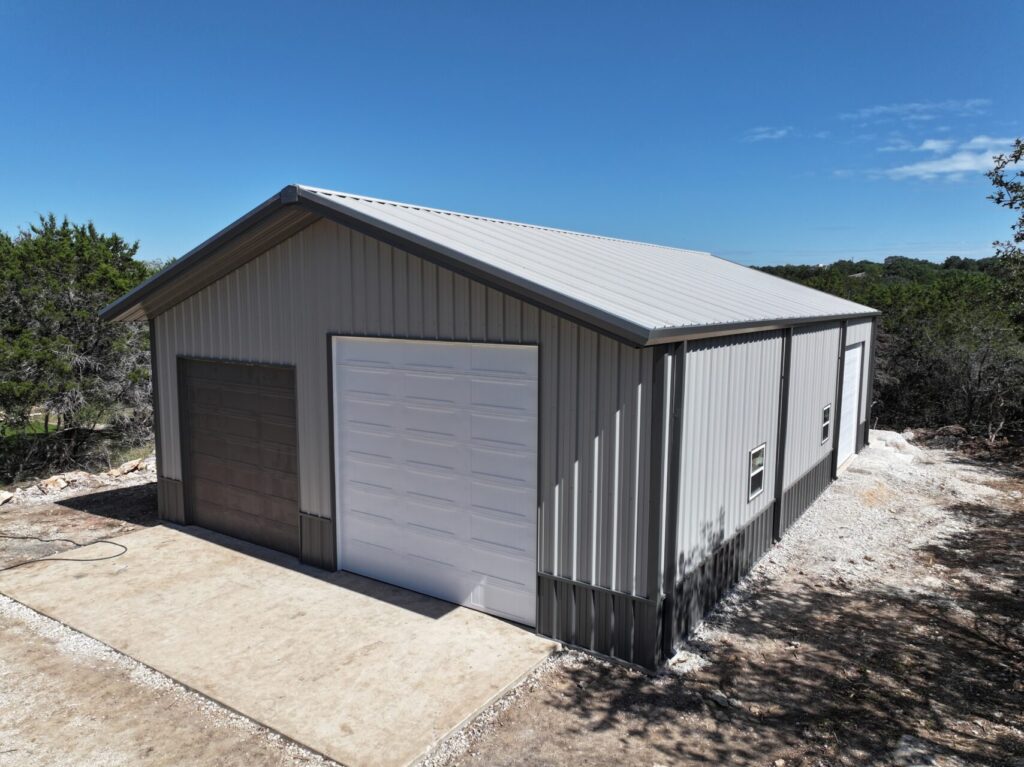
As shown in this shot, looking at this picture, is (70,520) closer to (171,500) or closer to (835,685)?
(171,500)

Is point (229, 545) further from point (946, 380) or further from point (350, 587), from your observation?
point (946, 380)

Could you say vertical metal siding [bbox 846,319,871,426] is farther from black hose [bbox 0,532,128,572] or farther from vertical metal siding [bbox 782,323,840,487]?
black hose [bbox 0,532,128,572]

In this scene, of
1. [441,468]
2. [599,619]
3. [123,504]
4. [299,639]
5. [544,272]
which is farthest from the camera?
[123,504]

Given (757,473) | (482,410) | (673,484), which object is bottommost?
(757,473)

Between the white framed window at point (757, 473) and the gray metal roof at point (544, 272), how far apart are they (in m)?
1.47

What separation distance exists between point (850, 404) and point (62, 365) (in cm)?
1586

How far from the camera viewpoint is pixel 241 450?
335 inches

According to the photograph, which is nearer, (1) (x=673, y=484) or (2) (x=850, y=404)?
(1) (x=673, y=484)

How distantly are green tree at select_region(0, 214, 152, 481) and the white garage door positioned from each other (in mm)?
9876

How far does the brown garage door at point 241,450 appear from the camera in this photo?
314 inches

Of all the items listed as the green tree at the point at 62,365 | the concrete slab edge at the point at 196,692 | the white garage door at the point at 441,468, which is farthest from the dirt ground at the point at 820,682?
the green tree at the point at 62,365

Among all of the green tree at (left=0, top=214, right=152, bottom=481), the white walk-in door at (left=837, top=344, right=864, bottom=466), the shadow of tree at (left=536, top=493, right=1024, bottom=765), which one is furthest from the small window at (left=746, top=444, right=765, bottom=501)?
the green tree at (left=0, top=214, right=152, bottom=481)

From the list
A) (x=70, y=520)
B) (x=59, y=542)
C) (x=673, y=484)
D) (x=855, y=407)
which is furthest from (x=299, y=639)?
(x=855, y=407)

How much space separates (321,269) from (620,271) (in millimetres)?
3245
